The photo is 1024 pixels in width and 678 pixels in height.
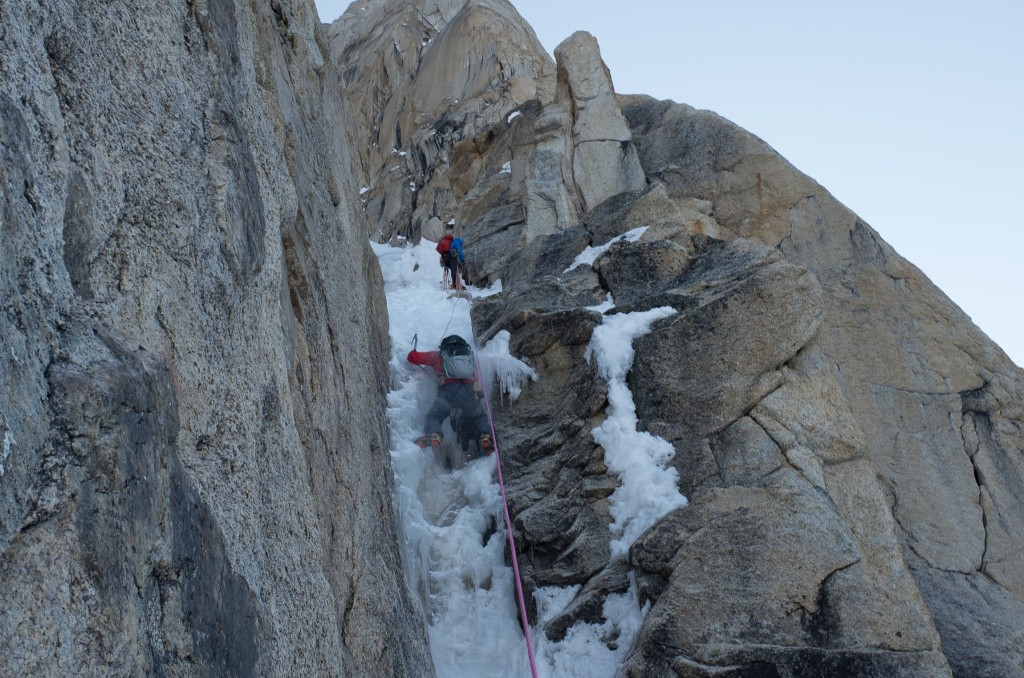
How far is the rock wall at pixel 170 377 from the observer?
284 centimetres

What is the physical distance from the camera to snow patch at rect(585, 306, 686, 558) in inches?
323

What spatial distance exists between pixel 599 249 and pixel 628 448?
414 centimetres

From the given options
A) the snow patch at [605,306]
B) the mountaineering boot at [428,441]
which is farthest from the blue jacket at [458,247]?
the mountaineering boot at [428,441]

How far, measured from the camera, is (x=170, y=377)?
12.1ft

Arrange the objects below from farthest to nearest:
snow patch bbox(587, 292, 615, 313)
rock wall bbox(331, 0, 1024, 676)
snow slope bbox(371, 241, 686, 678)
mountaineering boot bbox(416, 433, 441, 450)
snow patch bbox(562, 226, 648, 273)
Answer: snow patch bbox(562, 226, 648, 273) < snow patch bbox(587, 292, 615, 313) < mountaineering boot bbox(416, 433, 441, 450) < snow slope bbox(371, 241, 686, 678) < rock wall bbox(331, 0, 1024, 676)

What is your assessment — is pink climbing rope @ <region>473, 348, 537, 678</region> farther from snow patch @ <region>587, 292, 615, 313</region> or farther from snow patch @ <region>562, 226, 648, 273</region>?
snow patch @ <region>562, 226, 648, 273</region>

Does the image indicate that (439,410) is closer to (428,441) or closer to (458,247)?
(428,441)

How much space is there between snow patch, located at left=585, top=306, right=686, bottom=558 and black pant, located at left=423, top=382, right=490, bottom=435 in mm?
1565

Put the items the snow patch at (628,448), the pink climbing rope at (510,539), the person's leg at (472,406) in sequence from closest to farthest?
the pink climbing rope at (510,539) < the snow patch at (628,448) < the person's leg at (472,406)

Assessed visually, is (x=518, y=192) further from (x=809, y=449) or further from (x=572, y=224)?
(x=809, y=449)

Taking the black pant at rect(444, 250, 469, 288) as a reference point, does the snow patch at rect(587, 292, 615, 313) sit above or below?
below

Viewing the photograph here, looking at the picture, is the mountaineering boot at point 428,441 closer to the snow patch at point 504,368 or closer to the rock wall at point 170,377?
the snow patch at point 504,368

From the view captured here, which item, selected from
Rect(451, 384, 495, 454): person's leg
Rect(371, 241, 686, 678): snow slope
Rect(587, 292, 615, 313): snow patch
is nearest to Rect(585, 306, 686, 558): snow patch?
Rect(371, 241, 686, 678): snow slope

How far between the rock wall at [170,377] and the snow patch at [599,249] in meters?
5.63
